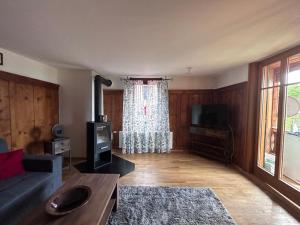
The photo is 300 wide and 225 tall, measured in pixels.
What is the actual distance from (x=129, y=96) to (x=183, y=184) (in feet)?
9.42

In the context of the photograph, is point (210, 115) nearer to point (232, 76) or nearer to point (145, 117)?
point (232, 76)

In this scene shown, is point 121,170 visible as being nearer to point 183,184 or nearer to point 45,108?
point 183,184

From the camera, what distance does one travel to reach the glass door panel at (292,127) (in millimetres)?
2561

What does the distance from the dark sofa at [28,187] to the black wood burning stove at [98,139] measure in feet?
3.78

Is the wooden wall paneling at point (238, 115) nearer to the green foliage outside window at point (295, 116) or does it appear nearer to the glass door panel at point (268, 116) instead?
the glass door panel at point (268, 116)

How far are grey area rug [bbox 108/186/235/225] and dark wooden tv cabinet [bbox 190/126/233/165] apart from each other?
1645 mm

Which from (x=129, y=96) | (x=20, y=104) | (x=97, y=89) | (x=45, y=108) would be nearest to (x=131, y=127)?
(x=129, y=96)

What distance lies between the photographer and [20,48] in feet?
8.91

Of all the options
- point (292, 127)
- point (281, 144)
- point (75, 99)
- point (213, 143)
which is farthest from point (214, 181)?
point (75, 99)

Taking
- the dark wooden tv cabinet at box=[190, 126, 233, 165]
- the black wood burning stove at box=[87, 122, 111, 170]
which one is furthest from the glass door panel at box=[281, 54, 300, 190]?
the black wood burning stove at box=[87, 122, 111, 170]

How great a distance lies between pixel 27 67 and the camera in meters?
3.29

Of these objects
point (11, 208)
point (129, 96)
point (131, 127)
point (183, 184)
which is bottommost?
point (183, 184)

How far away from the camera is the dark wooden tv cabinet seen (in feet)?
13.6

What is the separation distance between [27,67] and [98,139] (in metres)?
1.94
